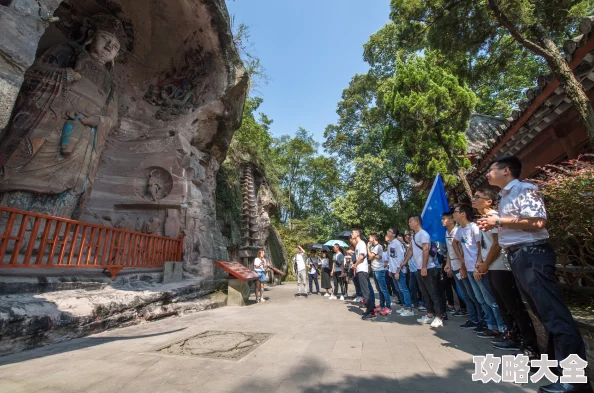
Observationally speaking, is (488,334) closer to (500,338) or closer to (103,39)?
(500,338)

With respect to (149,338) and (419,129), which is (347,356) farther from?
(419,129)

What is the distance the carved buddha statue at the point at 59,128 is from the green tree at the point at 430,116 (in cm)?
756

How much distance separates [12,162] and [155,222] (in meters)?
2.59

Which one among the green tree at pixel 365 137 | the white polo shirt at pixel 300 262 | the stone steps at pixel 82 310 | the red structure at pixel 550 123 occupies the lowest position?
the stone steps at pixel 82 310

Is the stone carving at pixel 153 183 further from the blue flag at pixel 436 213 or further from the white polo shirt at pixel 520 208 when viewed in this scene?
the white polo shirt at pixel 520 208

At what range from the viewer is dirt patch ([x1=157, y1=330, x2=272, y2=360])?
9.26ft

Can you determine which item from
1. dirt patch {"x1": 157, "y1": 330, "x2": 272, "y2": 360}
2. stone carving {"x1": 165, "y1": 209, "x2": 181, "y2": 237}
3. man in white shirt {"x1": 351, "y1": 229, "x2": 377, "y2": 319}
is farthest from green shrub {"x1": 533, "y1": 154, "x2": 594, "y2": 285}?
stone carving {"x1": 165, "y1": 209, "x2": 181, "y2": 237}

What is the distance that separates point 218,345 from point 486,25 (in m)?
7.38

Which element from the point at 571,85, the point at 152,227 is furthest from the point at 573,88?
the point at 152,227

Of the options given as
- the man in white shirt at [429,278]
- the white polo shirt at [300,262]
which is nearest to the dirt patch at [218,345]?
the man in white shirt at [429,278]

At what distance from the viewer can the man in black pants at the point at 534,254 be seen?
74.3 inches

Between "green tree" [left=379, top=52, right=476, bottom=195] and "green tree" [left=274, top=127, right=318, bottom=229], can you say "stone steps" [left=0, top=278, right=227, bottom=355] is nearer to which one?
"green tree" [left=379, top=52, right=476, bottom=195]

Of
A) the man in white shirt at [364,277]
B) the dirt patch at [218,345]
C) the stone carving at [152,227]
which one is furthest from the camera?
the stone carving at [152,227]

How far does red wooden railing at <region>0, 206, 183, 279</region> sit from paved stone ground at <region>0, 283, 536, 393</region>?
1.11 m
